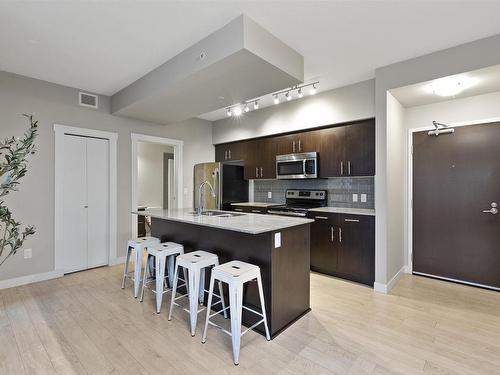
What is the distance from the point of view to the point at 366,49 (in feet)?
8.90

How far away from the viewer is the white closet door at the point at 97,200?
3.95 m

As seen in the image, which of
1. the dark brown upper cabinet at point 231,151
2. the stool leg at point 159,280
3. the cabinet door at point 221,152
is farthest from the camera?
the cabinet door at point 221,152

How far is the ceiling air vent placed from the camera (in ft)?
12.6

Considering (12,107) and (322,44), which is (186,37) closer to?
(322,44)

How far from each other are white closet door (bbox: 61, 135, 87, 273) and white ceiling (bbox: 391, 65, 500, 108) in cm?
433

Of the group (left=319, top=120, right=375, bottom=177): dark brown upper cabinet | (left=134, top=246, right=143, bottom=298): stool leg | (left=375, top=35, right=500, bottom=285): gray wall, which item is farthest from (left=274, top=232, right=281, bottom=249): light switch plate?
(left=319, top=120, right=375, bottom=177): dark brown upper cabinet

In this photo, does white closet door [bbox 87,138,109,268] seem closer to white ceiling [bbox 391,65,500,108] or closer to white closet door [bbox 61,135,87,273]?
white closet door [bbox 61,135,87,273]

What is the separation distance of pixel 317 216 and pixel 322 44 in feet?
7.11

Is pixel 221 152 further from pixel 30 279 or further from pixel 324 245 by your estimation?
pixel 30 279

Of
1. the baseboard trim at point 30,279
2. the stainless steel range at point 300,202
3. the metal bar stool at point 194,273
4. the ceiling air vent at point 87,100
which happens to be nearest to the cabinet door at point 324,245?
the stainless steel range at point 300,202

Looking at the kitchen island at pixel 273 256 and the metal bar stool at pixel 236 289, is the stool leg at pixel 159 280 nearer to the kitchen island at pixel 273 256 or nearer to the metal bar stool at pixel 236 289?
the kitchen island at pixel 273 256

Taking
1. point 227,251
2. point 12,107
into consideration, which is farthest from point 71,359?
point 12,107

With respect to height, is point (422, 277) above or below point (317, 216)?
below

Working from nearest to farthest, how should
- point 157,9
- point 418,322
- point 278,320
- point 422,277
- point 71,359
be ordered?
point 71,359 → point 157,9 → point 278,320 → point 418,322 → point 422,277
